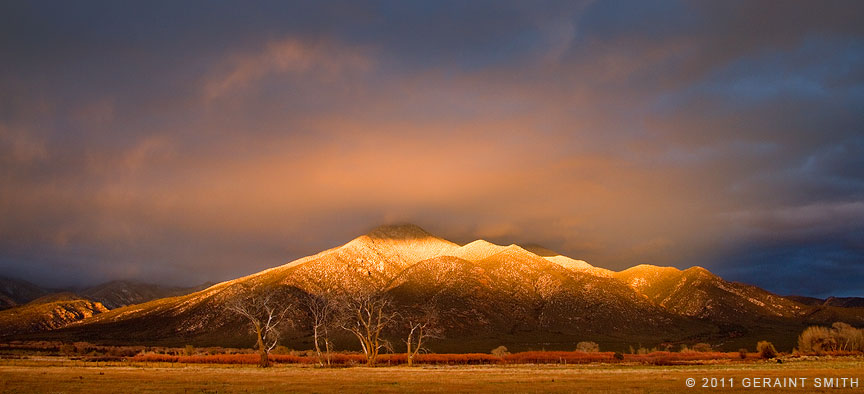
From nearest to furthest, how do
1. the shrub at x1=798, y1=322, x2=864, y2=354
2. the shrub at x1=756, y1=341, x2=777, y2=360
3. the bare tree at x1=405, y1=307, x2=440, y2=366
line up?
the bare tree at x1=405, y1=307, x2=440, y2=366
the shrub at x1=756, y1=341, x2=777, y2=360
the shrub at x1=798, y1=322, x2=864, y2=354

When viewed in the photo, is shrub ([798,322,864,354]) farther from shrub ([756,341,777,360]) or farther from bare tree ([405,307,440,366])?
bare tree ([405,307,440,366])

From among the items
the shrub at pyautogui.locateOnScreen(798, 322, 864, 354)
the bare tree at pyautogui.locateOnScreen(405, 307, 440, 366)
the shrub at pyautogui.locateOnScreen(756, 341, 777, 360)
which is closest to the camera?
the bare tree at pyautogui.locateOnScreen(405, 307, 440, 366)

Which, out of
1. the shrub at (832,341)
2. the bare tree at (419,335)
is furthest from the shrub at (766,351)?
the bare tree at (419,335)

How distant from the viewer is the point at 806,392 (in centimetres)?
3183

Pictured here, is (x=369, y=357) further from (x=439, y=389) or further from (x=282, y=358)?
(x=439, y=389)

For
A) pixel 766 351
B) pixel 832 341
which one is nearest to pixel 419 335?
pixel 766 351

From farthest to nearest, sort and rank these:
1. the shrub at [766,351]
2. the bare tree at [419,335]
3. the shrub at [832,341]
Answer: the shrub at [832,341]
the shrub at [766,351]
the bare tree at [419,335]

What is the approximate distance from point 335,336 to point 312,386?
15493cm

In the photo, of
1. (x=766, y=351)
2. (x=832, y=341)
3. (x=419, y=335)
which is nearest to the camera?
(x=766, y=351)

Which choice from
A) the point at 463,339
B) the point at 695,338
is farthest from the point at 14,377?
the point at 695,338

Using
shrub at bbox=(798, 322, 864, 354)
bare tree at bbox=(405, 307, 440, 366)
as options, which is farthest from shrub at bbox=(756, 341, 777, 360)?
bare tree at bbox=(405, 307, 440, 366)

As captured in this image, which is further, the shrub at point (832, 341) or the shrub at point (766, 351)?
the shrub at point (832, 341)

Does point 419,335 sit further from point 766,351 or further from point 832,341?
point 832,341

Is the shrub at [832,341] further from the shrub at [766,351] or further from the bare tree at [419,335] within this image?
the bare tree at [419,335]
